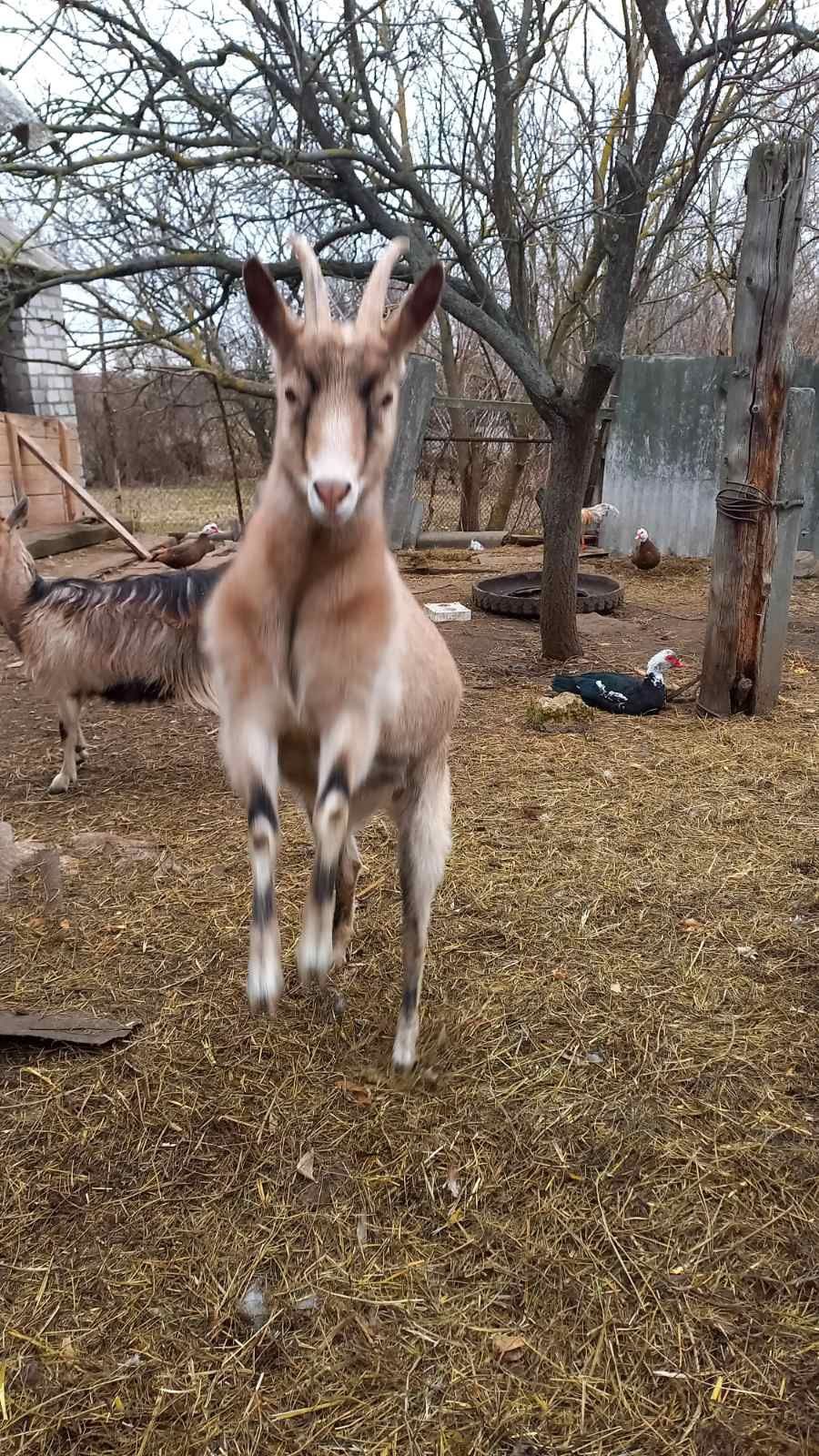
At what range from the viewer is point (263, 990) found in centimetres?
170

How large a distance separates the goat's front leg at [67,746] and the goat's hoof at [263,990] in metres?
3.62

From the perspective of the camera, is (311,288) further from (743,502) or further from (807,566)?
(807,566)

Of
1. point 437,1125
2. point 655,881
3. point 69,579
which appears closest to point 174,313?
point 69,579

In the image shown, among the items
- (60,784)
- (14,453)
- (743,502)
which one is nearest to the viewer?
(60,784)

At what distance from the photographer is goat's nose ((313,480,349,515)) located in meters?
1.52

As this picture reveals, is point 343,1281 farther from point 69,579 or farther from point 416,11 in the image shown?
point 416,11

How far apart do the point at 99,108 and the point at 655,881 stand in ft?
17.5

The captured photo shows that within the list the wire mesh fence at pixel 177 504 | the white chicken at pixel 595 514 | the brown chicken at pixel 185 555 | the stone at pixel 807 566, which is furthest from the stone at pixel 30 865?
the wire mesh fence at pixel 177 504

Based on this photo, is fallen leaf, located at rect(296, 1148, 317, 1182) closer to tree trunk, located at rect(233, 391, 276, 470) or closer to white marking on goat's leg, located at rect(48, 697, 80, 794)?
white marking on goat's leg, located at rect(48, 697, 80, 794)

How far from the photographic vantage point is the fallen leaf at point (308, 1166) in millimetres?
2455

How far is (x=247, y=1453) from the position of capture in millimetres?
1802

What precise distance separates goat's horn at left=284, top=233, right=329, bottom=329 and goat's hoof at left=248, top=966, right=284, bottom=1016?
46.2 inches

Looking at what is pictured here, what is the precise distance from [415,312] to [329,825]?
0.98 metres

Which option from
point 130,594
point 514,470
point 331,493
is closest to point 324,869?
point 331,493
